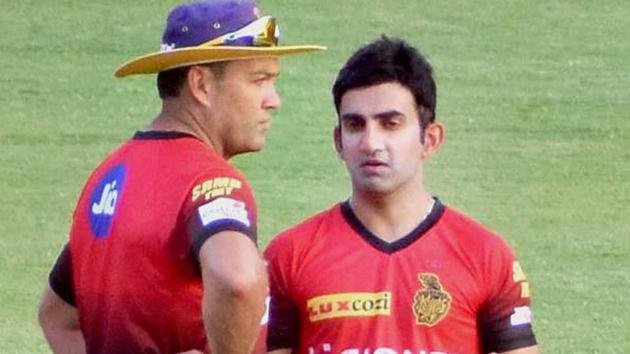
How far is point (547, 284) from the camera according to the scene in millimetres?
9109

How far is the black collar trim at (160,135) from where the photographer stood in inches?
156

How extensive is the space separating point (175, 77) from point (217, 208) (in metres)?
0.45

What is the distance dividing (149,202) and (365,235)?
72cm

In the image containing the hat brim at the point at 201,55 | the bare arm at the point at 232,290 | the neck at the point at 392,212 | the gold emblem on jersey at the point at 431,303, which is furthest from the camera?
the neck at the point at 392,212

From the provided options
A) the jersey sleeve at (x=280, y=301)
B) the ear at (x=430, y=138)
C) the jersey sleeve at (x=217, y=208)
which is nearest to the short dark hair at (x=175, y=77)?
the jersey sleeve at (x=217, y=208)

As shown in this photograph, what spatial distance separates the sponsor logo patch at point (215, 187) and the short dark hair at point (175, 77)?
300 mm

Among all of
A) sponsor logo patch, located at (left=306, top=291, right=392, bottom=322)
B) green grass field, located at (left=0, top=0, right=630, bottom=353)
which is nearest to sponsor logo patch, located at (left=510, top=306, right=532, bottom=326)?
sponsor logo patch, located at (left=306, top=291, right=392, bottom=322)

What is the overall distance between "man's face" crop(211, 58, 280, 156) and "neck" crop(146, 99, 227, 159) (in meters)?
0.03

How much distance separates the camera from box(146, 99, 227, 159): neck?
3996 mm

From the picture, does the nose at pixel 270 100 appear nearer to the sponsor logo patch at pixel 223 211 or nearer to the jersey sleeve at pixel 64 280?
the sponsor logo patch at pixel 223 211

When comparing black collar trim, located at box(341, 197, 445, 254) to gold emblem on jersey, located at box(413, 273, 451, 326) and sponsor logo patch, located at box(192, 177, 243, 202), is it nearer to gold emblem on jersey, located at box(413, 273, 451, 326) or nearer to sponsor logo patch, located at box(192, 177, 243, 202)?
gold emblem on jersey, located at box(413, 273, 451, 326)

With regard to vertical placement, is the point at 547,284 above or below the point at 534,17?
below

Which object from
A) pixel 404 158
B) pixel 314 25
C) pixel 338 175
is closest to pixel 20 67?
pixel 314 25

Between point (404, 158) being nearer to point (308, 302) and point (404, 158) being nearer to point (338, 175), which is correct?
point (308, 302)
